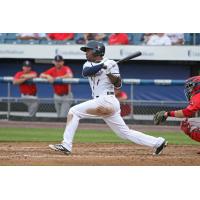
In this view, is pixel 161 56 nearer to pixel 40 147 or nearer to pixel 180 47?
pixel 180 47

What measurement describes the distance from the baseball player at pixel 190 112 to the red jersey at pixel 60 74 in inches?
195

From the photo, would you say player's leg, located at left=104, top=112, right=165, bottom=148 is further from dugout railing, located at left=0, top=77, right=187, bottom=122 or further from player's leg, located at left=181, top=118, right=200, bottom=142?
dugout railing, located at left=0, top=77, right=187, bottom=122

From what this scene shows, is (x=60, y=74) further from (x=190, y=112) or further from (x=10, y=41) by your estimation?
(x=190, y=112)

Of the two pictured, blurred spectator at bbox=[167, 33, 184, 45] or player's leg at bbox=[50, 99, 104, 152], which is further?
blurred spectator at bbox=[167, 33, 184, 45]

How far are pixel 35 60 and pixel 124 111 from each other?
7.61ft

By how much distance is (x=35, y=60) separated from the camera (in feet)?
45.0

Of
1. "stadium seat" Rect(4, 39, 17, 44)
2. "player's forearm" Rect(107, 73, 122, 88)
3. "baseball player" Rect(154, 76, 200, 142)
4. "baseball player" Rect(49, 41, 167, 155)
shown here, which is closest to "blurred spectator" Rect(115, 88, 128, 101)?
"stadium seat" Rect(4, 39, 17, 44)

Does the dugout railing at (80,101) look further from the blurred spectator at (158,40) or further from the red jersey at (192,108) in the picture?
the red jersey at (192,108)

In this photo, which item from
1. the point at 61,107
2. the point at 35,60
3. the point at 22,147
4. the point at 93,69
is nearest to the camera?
the point at 93,69

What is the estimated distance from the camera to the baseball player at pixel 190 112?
7.64 m

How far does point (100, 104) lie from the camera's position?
763 cm

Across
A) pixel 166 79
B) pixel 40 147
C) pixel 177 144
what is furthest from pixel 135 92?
pixel 40 147

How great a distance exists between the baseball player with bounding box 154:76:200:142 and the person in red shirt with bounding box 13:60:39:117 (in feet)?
17.0

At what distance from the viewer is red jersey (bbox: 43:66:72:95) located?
12773mm
